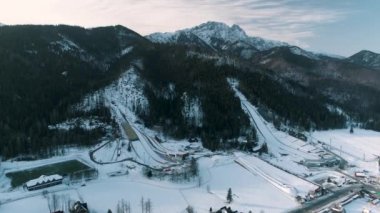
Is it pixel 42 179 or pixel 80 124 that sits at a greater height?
pixel 80 124

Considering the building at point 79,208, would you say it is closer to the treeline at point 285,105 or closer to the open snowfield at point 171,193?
the open snowfield at point 171,193

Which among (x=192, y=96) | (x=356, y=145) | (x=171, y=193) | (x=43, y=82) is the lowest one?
(x=171, y=193)

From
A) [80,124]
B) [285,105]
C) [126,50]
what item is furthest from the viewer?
[126,50]

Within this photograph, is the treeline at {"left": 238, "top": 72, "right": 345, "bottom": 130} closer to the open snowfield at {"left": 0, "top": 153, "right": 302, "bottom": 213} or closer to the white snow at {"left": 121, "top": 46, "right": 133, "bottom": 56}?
the open snowfield at {"left": 0, "top": 153, "right": 302, "bottom": 213}

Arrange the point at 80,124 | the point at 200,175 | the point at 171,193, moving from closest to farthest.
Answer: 1. the point at 171,193
2. the point at 200,175
3. the point at 80,124

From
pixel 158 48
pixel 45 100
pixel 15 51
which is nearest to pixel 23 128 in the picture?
pixel 45 100

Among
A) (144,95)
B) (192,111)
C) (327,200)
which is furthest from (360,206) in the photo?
(144,95)

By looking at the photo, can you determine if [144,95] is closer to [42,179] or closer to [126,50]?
[42,179]
